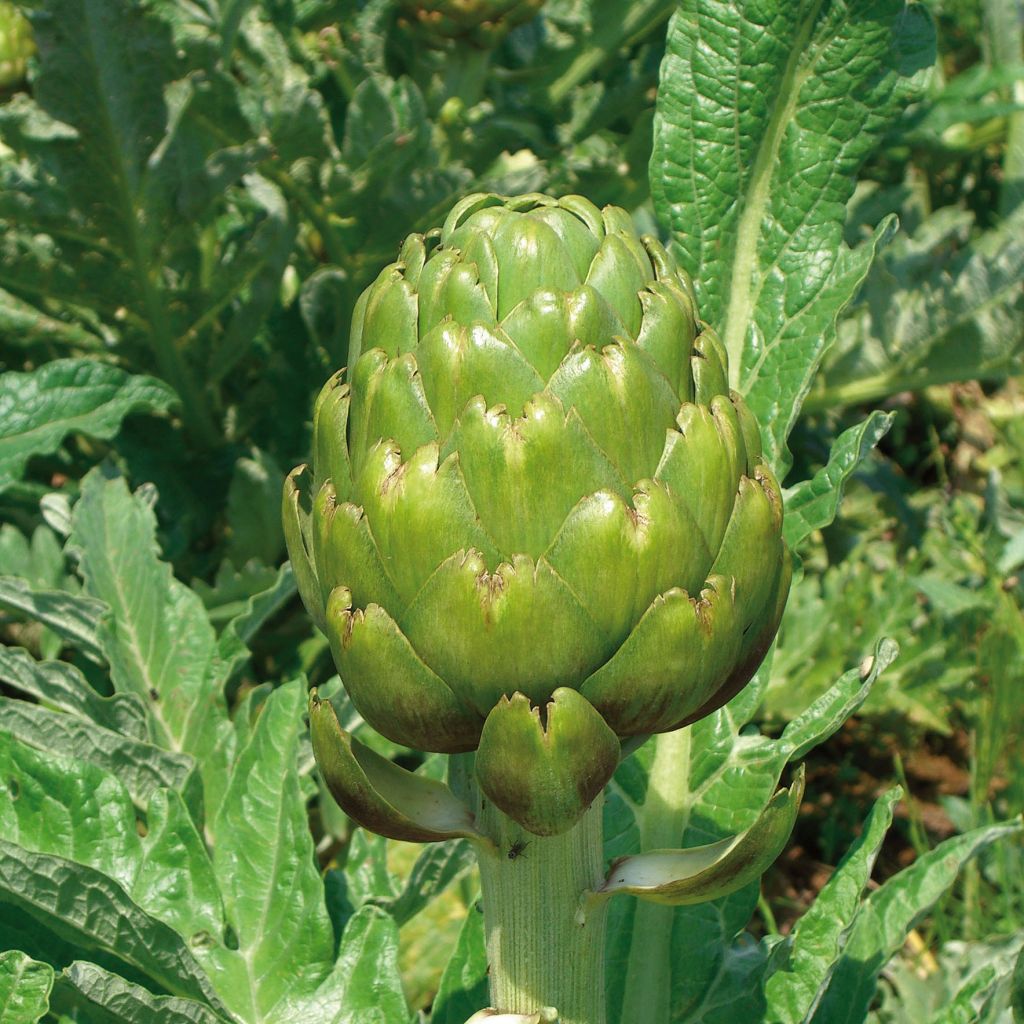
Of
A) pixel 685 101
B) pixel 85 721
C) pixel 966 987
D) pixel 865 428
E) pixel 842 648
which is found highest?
pixel 685 101

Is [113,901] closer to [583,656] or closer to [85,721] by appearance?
[85,721]

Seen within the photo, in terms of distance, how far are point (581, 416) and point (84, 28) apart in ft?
4.27

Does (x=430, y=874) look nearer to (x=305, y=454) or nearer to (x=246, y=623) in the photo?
(x=246, y=623)

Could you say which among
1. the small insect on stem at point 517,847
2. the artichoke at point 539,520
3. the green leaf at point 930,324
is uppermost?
the artichoke at point 539,520

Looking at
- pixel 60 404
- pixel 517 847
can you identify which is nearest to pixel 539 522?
pixel 517 847

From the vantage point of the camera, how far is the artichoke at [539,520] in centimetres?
74

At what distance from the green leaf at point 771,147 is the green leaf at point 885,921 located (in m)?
0.45

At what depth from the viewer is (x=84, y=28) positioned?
69.1 inches

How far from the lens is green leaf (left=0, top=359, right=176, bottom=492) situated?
5.35 ft

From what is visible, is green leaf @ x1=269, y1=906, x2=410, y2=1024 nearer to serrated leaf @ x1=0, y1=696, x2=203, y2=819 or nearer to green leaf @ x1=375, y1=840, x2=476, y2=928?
green leaf @ x1=375, y1=840, x2=476, y2=928

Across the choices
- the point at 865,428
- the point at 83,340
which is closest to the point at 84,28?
the point at 83,340

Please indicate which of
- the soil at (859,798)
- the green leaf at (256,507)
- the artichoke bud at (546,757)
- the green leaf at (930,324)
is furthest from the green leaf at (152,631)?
the green leaf at (930,324)

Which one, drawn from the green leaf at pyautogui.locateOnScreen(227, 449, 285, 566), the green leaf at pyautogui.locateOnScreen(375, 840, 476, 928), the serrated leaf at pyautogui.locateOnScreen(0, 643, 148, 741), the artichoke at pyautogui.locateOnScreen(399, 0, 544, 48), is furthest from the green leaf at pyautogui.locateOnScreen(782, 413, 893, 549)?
the artichoke at pyautogui.locateOnScreen(399, 0, 544, 48)

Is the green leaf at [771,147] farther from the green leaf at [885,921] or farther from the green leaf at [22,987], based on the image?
the green leaf at [22,987]
